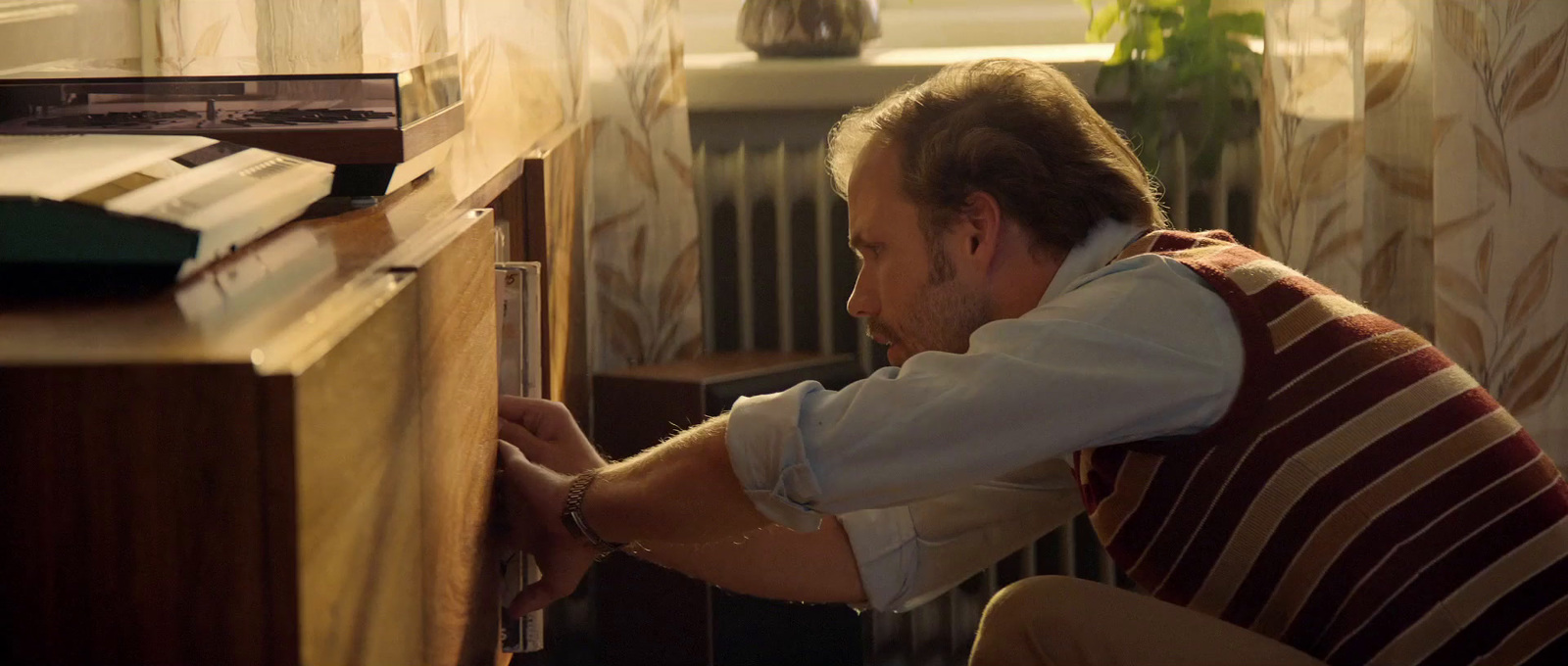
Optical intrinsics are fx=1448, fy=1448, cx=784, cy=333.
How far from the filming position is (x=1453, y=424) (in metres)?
1.00

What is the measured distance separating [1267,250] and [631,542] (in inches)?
60.3

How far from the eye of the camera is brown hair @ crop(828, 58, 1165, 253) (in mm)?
1197

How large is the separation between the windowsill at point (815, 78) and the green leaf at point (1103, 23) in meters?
0.02

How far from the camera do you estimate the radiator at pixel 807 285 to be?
2402 mm

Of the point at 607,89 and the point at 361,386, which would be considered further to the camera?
the point at 607,89

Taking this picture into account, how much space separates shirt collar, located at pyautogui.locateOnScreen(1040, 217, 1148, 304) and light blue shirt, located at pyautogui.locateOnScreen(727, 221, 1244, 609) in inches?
6.0

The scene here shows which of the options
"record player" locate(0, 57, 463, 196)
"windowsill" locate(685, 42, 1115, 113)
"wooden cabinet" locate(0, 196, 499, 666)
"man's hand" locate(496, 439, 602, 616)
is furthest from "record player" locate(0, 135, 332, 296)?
"windowsill" locate(685, 42, 1115, 113)

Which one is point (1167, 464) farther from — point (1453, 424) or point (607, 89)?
point (607, 89)

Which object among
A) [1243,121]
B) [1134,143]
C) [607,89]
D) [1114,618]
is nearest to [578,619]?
[607,89]

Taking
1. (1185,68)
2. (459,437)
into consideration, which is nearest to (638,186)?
(1185,68)

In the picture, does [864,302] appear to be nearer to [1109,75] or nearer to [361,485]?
[361,485]

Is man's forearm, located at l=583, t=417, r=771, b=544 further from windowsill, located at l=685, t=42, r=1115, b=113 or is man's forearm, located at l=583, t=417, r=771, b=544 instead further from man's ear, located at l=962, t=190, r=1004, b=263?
windowsill, located at l=685, t=42, r=1115, b=113

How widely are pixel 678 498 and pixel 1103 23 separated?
167 centimetres

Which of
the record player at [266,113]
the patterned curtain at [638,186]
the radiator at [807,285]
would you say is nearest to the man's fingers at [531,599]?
the record player at [266,113]
